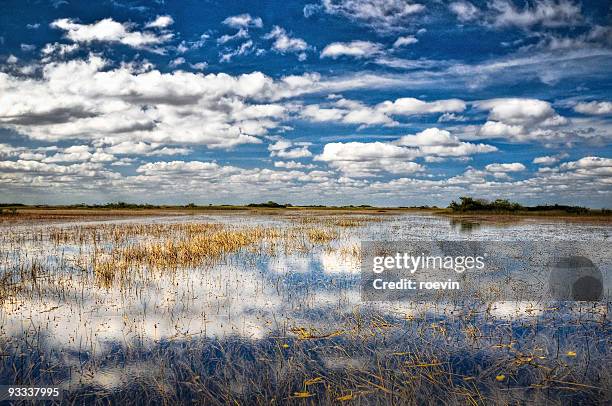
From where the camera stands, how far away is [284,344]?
8.62 metres

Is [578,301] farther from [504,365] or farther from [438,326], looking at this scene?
[504,365]

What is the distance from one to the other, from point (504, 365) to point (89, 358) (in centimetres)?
764

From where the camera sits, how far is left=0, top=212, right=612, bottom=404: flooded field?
263 inches

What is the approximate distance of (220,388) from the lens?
22.0 feet

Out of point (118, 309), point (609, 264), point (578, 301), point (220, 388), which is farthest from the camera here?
point (609, 264)

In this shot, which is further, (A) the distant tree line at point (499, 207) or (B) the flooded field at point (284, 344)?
(A) the distant tree line at point (499, 207)

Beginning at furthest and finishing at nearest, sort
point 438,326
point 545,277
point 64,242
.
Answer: point 64,242, point 545,277, point 438,326

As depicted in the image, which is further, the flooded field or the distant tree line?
the distant tree line

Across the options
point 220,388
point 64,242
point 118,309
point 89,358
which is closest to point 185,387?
point 220,388

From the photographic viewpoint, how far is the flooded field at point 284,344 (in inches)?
263

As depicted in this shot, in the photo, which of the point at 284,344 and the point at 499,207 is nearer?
the point at 284,344

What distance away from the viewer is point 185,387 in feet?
22.2

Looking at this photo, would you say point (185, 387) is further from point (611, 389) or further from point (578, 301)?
point (578, 301)

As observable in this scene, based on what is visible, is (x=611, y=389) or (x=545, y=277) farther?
(x=545, y=277)
